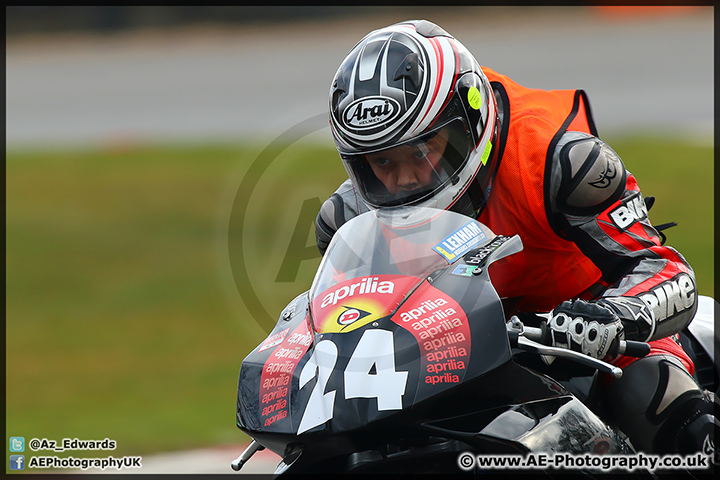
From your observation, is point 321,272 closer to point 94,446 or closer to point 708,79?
point 94,446

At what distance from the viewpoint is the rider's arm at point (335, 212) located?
3662 mm

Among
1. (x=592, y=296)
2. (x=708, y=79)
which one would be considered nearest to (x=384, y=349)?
(x=592, y=296)

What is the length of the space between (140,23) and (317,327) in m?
21.7

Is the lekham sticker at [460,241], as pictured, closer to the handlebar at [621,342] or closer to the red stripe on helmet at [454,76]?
the handlebar at [621,342]

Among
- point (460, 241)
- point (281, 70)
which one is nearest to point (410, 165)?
point (460, 241)

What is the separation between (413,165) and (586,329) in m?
0.95

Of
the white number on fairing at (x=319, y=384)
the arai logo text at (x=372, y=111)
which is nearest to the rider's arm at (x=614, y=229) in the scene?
the arai logo text at (x=372, y=111)

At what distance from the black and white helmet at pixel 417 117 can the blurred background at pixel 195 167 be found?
212mm

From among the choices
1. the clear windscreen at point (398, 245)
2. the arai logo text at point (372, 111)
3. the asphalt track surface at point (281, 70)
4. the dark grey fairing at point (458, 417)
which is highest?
the asphalt track surface at point (281, 70)

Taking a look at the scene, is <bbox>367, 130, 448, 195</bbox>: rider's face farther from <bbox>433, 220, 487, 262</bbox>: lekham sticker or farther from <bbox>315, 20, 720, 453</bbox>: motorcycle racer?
<bbox>433, 220, 487, 262</bbox>: lekham sticker

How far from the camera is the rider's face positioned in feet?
10.2

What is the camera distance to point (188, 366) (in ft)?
26.9

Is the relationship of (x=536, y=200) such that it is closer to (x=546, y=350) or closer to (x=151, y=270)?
(x=546, y=350)

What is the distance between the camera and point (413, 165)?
10.3 feet
